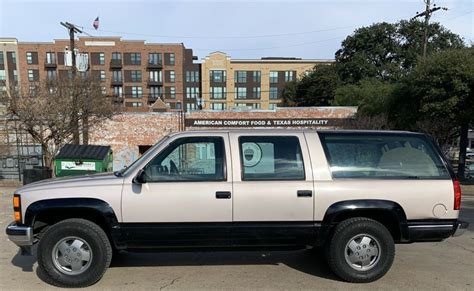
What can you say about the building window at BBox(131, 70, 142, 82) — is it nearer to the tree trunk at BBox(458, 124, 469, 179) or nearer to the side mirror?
the tree trunk at BBox(458, 124, 469, 179)

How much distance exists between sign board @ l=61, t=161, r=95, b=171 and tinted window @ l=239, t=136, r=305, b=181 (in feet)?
31.0

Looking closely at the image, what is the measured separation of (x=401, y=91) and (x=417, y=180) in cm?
1695

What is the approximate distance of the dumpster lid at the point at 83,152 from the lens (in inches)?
480

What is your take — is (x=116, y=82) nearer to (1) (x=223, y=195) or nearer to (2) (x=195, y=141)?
(2) (x=195, y=141)

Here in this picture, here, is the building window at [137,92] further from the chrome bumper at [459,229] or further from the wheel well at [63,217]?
the chrome bumper at [459,229]

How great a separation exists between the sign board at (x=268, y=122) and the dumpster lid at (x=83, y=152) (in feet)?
49.3

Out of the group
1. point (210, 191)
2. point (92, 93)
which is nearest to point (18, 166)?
point (92, 93)

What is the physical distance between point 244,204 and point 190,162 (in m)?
0.80

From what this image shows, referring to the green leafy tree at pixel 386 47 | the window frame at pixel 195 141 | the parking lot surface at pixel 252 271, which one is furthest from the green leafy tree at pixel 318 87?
the window frame at pixel 195 141

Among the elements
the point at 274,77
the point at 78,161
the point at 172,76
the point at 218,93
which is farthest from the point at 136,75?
the point at 78,161

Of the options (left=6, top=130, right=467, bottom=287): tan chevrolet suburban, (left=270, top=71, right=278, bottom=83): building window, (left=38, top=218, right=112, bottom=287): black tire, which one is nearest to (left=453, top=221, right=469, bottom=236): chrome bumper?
(left=6, top=130, right=467, bottom=287): tan chevrolet suburban

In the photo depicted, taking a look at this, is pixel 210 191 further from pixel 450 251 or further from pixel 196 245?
pixel 450 251

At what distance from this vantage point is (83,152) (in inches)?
491

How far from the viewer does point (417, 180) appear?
4.28m
